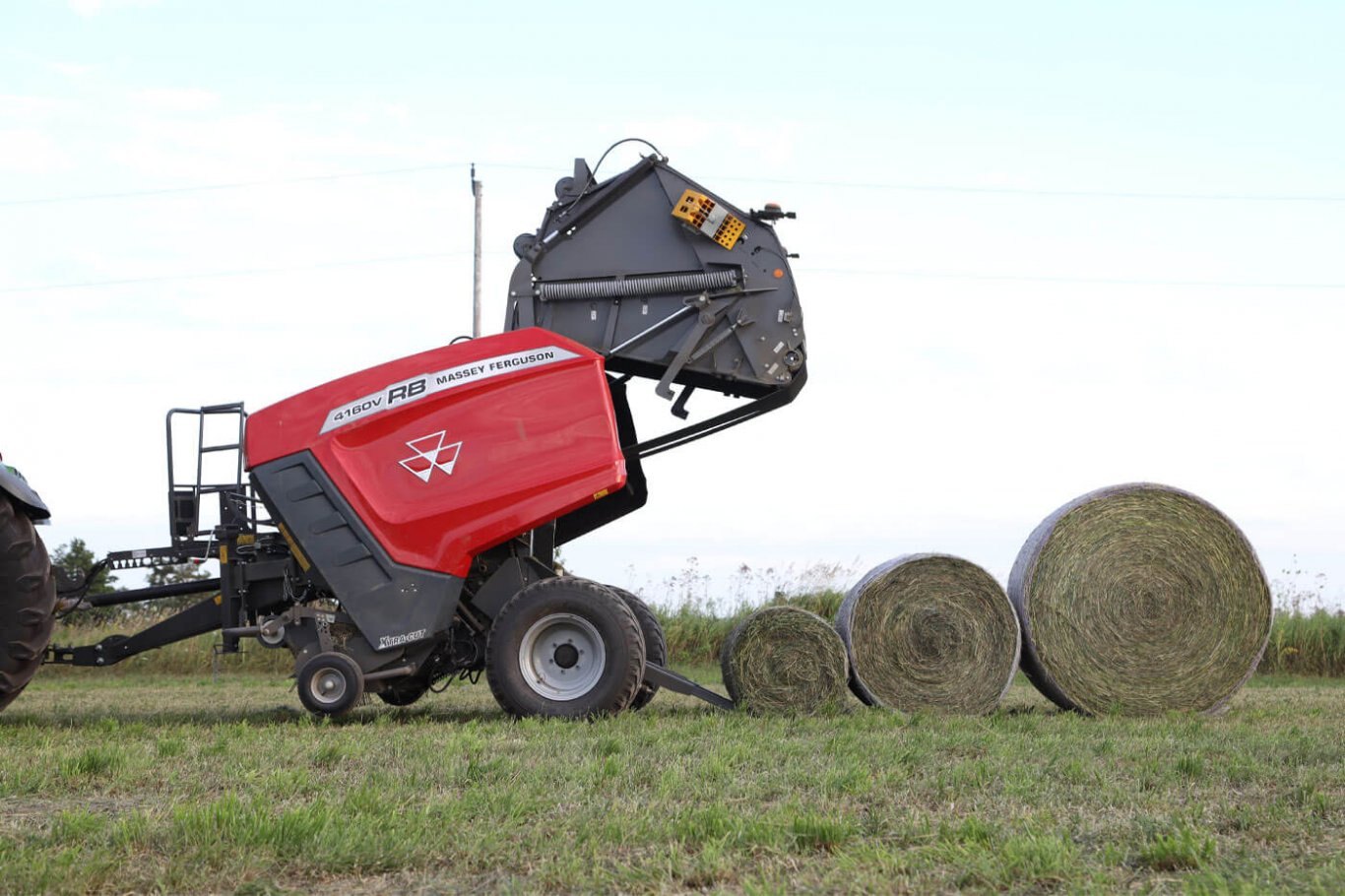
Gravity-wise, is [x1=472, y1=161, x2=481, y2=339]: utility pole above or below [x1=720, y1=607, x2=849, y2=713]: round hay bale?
above

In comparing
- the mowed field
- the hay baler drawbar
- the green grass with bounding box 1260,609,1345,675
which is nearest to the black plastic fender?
the hay baler drawbar

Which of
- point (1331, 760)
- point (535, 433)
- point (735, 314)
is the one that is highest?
point (735, 314)

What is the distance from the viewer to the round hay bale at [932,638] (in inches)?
361

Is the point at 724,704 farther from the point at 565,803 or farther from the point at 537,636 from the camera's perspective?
the point at 565,803

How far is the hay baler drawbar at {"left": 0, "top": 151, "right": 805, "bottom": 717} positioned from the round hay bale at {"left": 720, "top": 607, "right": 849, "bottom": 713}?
0.84ft

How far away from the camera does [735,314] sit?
29.6 ft

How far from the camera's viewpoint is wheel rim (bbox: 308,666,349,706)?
27.1 ft

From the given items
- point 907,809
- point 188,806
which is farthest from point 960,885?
point 188,806

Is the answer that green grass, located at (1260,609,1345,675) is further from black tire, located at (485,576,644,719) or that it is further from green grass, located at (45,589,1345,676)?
black tire, located at (485,576,644,719)

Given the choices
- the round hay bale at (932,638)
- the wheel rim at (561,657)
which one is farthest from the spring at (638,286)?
the round hay bale at (932,638)

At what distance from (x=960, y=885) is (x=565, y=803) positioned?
158 cm

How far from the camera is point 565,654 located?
27.8ft

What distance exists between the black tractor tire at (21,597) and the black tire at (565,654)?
8.47 feet

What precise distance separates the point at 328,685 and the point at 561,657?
139 centimetres
